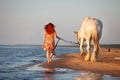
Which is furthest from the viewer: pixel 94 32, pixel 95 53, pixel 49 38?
pixel 95 53

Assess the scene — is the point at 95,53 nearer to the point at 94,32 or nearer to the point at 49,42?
the point at 94,32

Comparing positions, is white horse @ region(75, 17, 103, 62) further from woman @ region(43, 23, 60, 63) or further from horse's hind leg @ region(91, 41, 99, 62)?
woman @ region(43, 23, 60, 63)

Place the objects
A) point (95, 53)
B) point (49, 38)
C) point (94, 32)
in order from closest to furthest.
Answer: point (94, 32) < point (49, 38) < point (95, 53)

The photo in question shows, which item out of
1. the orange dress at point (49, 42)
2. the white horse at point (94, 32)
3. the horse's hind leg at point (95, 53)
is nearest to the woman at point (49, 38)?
the orange dress at point (49, 42)

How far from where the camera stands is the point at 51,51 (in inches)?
762

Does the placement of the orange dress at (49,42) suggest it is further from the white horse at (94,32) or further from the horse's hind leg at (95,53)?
the horse's hind leg at (95,53)

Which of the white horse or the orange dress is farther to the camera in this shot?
the orange dress

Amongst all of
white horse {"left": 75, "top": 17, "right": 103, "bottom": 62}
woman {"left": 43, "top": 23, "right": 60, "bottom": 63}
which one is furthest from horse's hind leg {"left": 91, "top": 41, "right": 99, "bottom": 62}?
woman {"left": 43, "top": 23, "right": 60, "bottom": 63}

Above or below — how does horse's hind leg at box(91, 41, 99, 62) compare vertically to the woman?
below

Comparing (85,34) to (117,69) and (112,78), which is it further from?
(112,78)

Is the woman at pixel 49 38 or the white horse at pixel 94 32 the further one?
the woman at pixel 49 38

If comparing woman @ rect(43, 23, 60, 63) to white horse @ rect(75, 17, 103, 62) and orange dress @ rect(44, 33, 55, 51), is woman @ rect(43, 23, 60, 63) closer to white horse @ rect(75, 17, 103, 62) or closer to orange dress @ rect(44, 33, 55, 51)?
orange dress @ rect(44, 33, 55, 51)

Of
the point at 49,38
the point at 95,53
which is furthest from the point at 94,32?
the point at 49,38

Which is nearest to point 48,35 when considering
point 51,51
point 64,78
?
point 51,51
